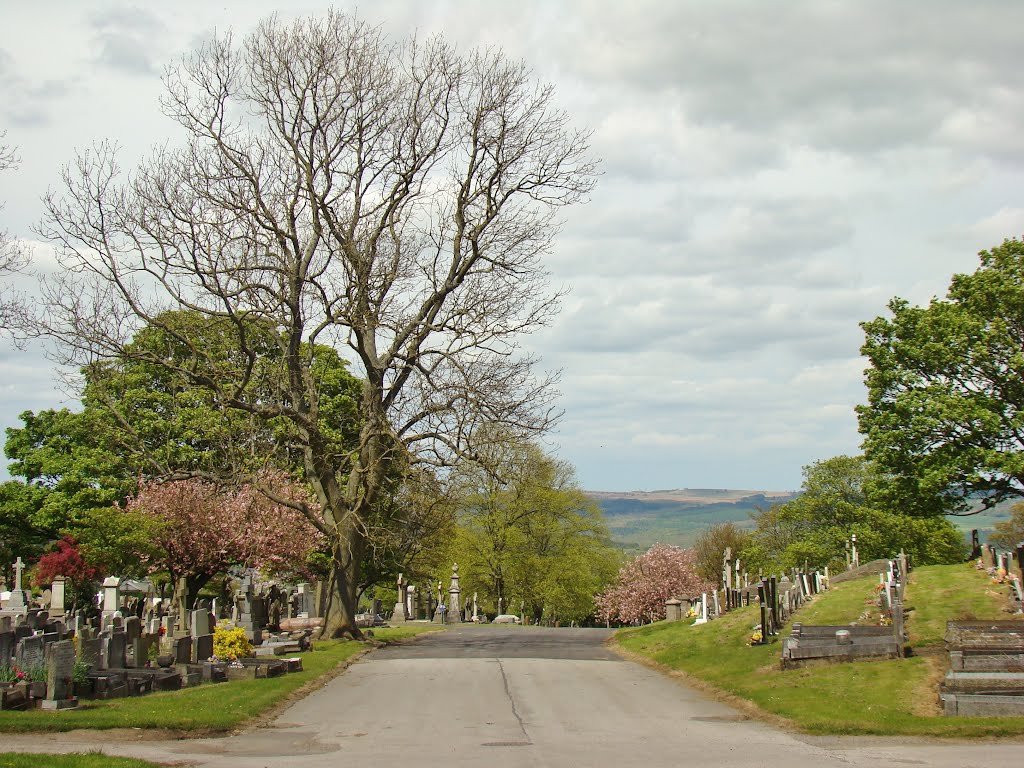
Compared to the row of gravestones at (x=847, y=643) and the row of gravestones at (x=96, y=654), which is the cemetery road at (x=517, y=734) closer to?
the row of gravestones at (x=847, y=643)

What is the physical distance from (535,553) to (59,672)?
55.6 m

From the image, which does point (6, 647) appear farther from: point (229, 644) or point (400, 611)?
point (400, 611)

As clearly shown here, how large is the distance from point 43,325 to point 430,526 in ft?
42.1

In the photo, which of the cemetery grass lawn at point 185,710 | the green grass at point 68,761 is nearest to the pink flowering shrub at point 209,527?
the cemetery grass lawn at point 185,710

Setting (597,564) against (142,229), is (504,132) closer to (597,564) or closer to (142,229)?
(142,229)

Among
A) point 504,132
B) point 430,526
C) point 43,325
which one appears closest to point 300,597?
point 430,526

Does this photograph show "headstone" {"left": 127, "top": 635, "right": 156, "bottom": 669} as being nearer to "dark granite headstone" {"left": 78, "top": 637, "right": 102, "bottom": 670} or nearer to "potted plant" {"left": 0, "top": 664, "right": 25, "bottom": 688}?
"dark granite headstone" {"left": 78, "top": 637, "right": 102, "bottom": 670}

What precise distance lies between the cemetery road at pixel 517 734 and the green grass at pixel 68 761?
833 millimetres

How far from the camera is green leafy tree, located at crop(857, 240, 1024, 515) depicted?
30.1m

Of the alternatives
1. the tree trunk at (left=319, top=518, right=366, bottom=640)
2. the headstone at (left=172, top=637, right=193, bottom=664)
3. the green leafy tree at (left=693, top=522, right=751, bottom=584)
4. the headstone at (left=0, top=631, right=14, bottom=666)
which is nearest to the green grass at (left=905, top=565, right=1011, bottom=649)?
the headstone at (left=172, top=637, right=193, bottom=664)

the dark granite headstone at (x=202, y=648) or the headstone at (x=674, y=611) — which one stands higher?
the dark granite headstone at (x=202, y=648)

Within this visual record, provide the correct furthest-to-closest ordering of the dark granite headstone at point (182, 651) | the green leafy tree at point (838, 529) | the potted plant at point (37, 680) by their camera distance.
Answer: the green leafy tree at point (838, 529)
the dark granite headstone at point (182, 651)
the potted plant at point (37, 680)

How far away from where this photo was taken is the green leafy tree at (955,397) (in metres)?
30.1

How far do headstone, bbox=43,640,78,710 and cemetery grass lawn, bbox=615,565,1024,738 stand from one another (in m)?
11.0
